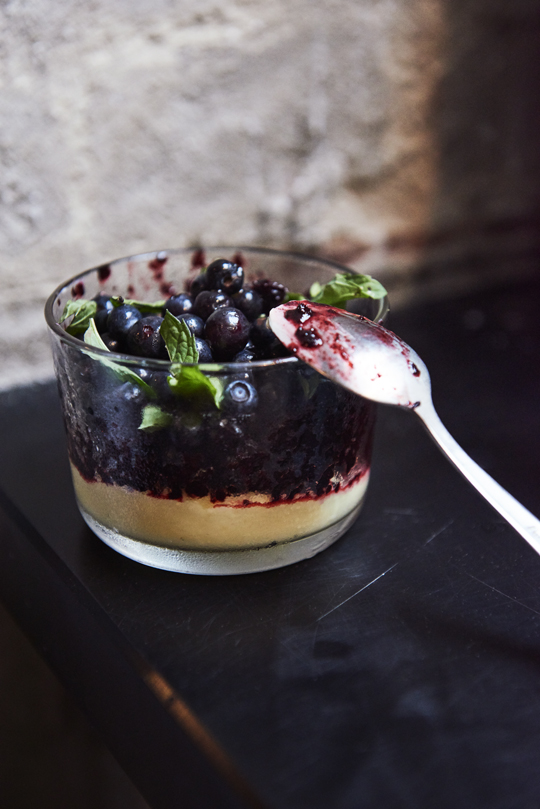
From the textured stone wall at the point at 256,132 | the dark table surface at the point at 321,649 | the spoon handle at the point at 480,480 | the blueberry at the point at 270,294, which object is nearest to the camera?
the dark table surface at the point at 321,649

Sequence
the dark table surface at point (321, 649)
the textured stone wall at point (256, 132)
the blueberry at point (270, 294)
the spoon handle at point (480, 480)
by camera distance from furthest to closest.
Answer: the textured stone wall at point (256, 132), the blueberry at point (270, 294), the spoon handle at point (480, 480), the dark table surface at point (321, 649)

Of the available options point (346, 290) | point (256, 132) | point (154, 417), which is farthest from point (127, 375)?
point (256, 132)

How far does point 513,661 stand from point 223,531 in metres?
0.24

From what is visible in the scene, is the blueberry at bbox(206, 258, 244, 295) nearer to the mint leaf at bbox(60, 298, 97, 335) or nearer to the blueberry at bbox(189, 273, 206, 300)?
the blueberry at bbox(189, 273, 206, 300)

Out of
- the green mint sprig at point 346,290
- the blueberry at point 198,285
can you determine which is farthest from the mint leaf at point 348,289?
the blueberry at point 198,285

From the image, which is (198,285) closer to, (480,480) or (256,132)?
(480,480)

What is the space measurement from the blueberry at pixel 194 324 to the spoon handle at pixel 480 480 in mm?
190

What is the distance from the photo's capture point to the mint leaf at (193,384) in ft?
1.62

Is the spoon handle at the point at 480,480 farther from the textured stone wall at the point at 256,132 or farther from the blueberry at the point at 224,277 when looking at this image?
the textured stone wall at the point at 256,132

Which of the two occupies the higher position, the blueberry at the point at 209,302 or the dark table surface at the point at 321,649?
the blueberry at the point at 209,302

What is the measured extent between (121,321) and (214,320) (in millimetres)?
90

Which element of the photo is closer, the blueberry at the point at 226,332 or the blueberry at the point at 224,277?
the blueberry at the point at 226,332

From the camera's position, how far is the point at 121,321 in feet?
1.98

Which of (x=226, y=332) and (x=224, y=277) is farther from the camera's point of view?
(x=224, y=277)
